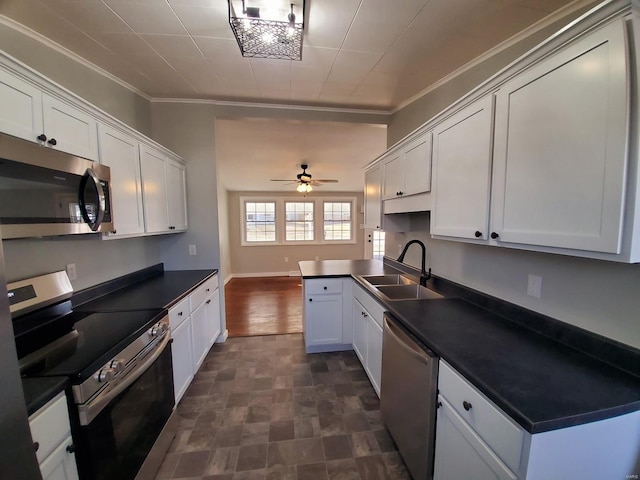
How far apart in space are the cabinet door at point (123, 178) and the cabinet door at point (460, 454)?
2.25m

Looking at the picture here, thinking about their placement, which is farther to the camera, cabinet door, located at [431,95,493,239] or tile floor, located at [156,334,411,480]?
tile floor, located at [156,334,411,480]

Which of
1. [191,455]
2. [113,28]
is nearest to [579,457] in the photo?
[191,455]

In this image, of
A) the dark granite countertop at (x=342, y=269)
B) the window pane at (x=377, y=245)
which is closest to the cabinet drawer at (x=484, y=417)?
the dark granite countertop at (x=342, y=269)

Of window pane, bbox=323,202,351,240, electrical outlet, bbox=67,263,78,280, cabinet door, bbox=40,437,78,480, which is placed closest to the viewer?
cabinet door, bbox=40,437,78,480

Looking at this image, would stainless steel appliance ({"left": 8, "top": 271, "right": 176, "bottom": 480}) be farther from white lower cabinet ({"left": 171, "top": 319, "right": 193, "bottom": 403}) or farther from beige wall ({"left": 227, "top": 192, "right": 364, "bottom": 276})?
beige wall ({"left": 227, "top": 192, "right": 364, "bottom": 276})

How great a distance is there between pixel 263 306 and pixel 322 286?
2134 millimetres

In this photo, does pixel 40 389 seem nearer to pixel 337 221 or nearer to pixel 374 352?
pixel 374 352

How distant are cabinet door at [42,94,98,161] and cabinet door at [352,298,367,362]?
2353 mm

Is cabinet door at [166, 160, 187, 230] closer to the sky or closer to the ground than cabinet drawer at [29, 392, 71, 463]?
closer to the sky

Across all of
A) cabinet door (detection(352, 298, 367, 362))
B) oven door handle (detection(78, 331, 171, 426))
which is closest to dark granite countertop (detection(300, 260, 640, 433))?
cabinet door (detection(352, 298, 367, 362))

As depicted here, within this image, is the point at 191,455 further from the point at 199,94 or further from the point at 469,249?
the point at 199,94

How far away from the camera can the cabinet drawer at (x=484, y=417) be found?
0.78 metres

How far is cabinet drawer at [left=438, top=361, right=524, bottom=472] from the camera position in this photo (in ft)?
2.56

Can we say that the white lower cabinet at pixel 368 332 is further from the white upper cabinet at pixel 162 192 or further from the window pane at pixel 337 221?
the window pane at pixel 337 221
